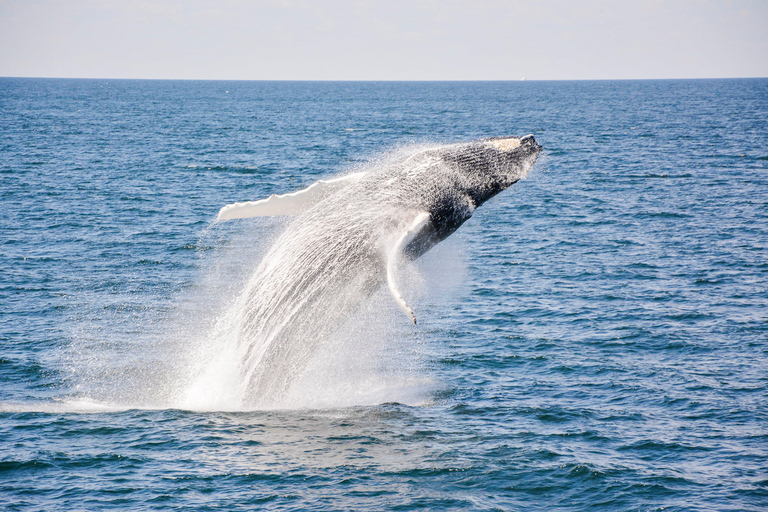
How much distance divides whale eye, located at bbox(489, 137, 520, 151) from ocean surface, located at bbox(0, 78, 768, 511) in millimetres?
3183

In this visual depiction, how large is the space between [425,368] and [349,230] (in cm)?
786

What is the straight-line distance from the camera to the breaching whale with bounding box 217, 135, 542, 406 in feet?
46.7

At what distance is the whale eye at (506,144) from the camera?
14.9m

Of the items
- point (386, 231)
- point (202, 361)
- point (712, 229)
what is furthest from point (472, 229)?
point (386, 231)

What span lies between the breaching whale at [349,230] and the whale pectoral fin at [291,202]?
21 millimetres

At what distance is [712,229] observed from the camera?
38.8m

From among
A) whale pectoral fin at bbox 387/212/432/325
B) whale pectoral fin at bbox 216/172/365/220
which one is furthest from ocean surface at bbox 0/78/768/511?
whale pectoral fin at bbox 387/212/432/325

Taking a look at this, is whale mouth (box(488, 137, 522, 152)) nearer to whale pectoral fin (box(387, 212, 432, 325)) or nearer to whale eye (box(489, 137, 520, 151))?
whale eye (box(489, 137, 520, 151))

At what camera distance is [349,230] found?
14359mm

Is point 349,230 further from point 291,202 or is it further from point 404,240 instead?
point 291,202

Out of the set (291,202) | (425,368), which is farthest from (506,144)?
(425,368)

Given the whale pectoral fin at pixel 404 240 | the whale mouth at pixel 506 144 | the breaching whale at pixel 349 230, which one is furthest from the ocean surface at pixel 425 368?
the whale pectoral fin at pixel 404 240

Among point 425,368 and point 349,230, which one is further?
point 425,368

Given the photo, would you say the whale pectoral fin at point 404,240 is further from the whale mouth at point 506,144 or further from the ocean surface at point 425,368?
the ocean surface at point 425,368
